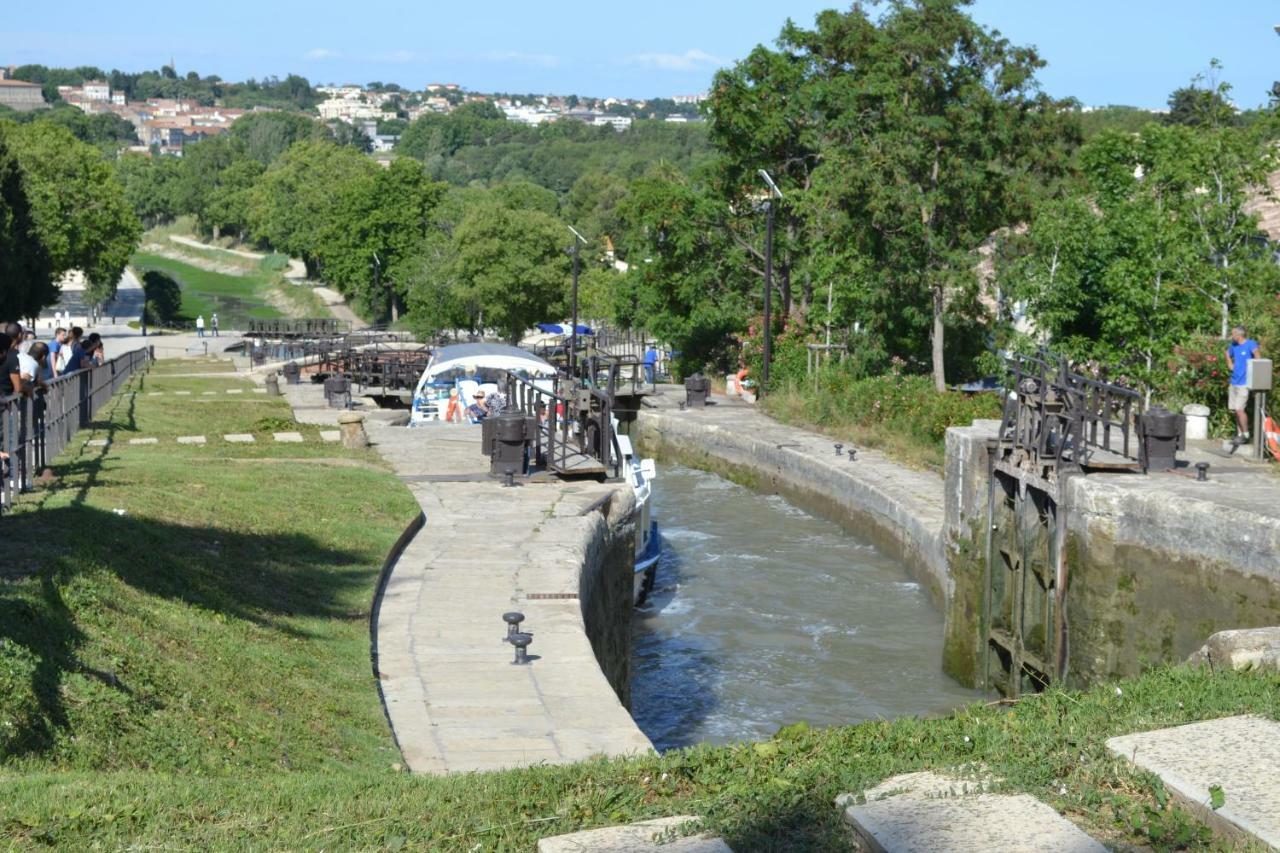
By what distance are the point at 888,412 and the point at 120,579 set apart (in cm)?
2040

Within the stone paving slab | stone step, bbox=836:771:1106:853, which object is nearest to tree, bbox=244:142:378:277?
the stone paving slab

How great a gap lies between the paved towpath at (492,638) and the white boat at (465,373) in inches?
374

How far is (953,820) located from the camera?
6102 millimetres

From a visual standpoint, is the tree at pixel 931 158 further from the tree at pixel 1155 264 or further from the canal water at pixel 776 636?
the canal water at pixel 776 636

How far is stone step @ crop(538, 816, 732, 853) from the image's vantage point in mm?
5957

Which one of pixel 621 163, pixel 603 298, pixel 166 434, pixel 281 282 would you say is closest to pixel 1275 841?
pixel 166 434

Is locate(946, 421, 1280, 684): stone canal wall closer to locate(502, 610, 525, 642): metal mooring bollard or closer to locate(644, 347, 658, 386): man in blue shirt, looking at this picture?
locate(502, 610, 525, 642): metal mooring bollard

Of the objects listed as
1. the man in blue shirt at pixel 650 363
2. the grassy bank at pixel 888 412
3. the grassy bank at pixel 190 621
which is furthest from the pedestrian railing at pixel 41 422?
the man in blue shirt at pixel 650 363

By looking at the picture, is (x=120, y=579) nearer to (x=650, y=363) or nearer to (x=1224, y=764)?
(x=1224, y=764)

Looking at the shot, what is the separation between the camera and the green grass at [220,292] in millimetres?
101188

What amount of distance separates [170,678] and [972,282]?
24787mm

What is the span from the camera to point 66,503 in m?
12.6

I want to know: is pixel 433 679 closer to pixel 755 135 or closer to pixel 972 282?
pixel 972 282

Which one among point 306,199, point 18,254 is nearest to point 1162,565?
point 18,254
